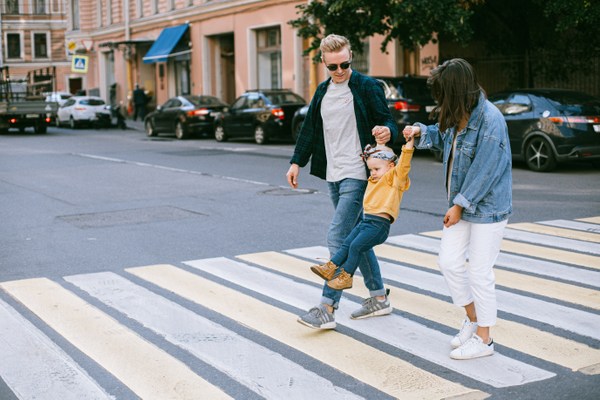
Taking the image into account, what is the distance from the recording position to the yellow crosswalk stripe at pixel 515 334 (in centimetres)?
508

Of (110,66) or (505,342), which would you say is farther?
(110,66)

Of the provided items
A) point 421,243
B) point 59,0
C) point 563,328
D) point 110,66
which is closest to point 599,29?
point 421,243

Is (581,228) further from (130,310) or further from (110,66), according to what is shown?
(110,66)

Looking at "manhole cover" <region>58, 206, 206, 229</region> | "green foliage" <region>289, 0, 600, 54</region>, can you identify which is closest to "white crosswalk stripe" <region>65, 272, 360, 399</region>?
"manhole cover" <region>58, 206, 206, 229</region>

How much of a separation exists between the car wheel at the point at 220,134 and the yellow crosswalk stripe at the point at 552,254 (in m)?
18.7

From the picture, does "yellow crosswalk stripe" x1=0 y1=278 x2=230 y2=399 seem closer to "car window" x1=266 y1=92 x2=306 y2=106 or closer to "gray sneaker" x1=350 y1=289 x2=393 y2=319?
"gray sneaker" x1=350 y1=289 x2=393 y2=319

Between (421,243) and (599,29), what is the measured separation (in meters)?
14.5

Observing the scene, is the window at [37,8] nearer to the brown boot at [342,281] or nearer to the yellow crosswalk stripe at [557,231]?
the yellow crosswalk stripe at [557,231]

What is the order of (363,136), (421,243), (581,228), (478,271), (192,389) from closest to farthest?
(192,389)
(478,271)
(363,136)
(421,243)
(581,228)

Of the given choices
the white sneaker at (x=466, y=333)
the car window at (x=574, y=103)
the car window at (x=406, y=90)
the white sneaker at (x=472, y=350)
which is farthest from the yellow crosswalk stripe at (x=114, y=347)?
the car window at (x=406, y=90)

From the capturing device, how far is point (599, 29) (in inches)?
842

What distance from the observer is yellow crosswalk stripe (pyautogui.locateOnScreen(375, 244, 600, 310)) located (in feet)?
21.3

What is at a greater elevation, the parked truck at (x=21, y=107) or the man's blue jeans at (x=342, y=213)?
the parked truck at (x=21, y=107)

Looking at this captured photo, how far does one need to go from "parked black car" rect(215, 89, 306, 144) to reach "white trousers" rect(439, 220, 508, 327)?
19.8 m
